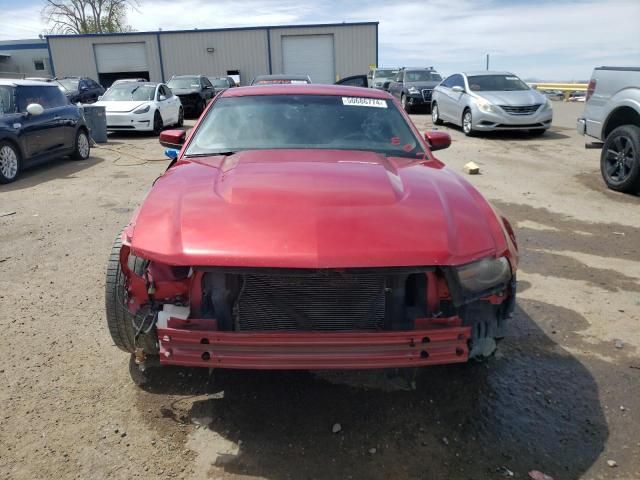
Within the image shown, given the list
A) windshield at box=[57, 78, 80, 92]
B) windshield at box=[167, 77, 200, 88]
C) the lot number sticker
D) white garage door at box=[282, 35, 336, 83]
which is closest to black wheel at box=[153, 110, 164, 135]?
windshield at box=[167, 77, 200, 88]

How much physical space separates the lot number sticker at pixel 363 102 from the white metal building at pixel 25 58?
53.9 m

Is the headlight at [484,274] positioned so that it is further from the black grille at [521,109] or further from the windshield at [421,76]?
the windshield at [421,76]

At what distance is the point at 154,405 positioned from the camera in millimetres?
2795

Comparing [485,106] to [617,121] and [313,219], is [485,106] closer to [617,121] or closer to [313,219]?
[617,121]

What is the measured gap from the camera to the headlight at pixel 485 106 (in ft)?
42.3

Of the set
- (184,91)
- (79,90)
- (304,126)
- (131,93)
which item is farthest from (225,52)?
(304,126)

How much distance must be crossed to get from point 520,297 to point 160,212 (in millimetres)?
2855

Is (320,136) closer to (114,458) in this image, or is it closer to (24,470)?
(114,458)

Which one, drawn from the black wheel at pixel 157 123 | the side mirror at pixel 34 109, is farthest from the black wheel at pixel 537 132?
the side mirror at pixel 34 109

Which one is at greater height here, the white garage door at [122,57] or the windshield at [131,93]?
the white garage door at [122,57]

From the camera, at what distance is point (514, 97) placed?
1298 centimetres

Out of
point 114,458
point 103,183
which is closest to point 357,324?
point 114,458

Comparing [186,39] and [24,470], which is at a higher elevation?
[186,39]

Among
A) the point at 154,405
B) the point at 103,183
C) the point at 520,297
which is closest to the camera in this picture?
the point at 154,405
